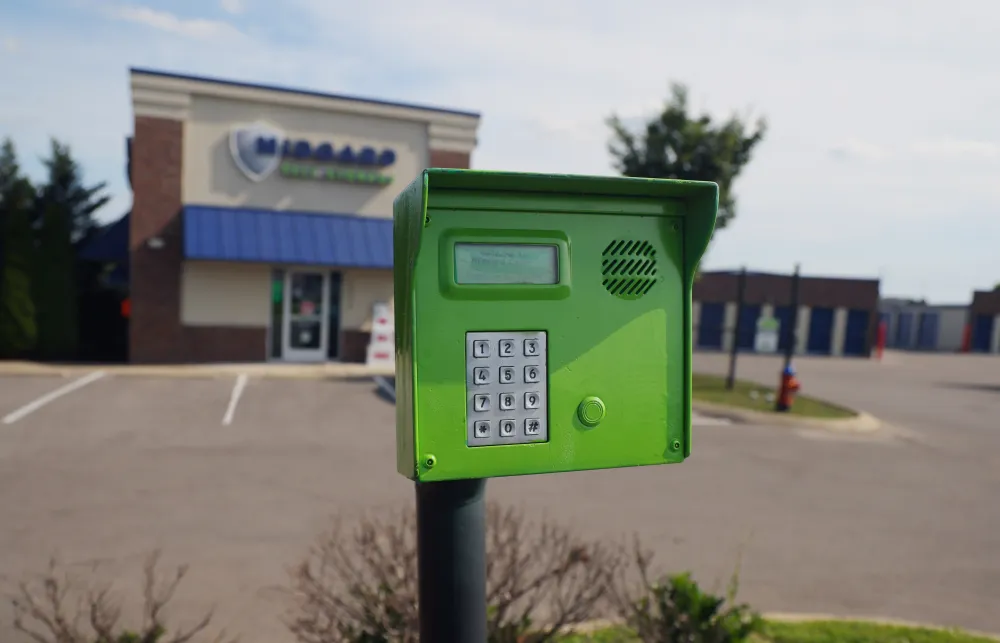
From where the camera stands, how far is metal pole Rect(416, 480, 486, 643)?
1.89 meters

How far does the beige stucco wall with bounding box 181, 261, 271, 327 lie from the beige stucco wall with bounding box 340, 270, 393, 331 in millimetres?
1753

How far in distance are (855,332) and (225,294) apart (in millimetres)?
29645

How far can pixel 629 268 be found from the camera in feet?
6.40

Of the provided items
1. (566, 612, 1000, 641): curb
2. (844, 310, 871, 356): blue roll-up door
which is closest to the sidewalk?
(566, 612, 1000, 641): curb

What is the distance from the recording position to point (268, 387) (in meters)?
14.4

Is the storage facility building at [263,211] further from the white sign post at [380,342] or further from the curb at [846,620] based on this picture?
the curb at [846,620]

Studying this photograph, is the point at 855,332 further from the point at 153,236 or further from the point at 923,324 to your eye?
the point at 153,236

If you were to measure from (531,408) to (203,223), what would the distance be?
1624 cm

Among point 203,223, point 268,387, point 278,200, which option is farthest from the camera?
point 278,200

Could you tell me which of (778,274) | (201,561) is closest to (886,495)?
(201,561)

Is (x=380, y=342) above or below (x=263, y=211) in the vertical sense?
below

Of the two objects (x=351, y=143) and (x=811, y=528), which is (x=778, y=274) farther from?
(x=811, y=528)

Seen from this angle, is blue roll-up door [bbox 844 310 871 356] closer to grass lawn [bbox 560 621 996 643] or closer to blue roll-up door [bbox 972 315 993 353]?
blue roll-up door [bbox 972 315 993 353]

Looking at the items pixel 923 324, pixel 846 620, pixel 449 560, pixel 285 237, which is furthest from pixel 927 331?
pixel 449 560
